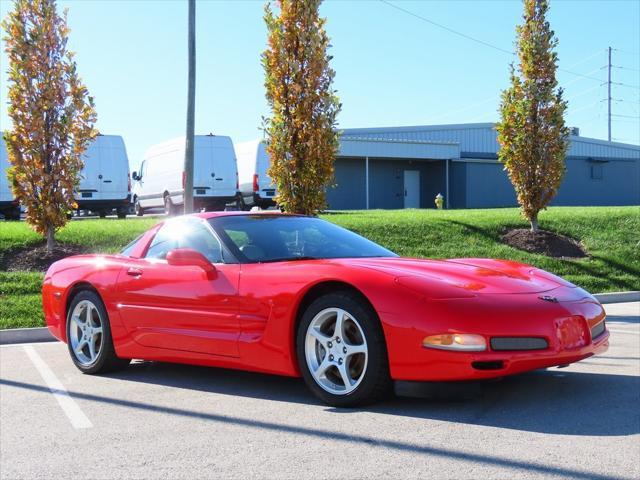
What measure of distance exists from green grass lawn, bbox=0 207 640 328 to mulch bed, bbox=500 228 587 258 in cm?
28

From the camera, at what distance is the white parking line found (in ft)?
15.5

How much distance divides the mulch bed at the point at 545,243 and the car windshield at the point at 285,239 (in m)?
10.3

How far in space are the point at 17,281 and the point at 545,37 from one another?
11369 mm

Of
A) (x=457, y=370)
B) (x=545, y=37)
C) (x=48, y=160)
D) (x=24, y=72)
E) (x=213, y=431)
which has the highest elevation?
(x=545, y=37)

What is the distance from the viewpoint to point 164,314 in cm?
557

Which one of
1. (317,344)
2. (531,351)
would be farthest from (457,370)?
(317,344)

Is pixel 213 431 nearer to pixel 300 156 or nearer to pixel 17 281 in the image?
pixel 17 281

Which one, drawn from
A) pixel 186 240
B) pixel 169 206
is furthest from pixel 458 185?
pixel 186 240

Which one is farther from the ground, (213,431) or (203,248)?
(203,248)

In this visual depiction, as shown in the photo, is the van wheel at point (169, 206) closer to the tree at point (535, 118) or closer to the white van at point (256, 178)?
the white van at point (256, 178)

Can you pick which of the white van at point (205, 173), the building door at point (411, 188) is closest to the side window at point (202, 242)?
the white van at point (205, 173)

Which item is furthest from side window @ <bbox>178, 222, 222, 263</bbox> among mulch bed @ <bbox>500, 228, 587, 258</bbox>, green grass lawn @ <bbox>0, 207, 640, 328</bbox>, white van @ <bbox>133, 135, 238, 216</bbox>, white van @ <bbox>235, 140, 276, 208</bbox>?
white van @ <bbox>235, 140, 276, 208</bbox>

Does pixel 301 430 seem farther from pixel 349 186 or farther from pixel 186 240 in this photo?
pixel 349 186

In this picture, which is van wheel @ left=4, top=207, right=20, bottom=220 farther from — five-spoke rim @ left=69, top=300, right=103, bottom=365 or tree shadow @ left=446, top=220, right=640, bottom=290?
five-spoke rim @ left=69, top=300, right=103, bottom=365
